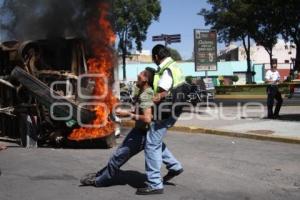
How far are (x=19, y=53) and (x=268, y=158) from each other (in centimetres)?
504

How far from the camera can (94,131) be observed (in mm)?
10266

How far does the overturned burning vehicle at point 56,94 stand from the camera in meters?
10.2

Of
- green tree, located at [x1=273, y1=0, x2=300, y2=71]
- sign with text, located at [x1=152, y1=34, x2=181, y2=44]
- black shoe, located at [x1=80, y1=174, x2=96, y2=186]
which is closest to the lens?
black shoe, located at [x1=80, y1=174, x2=96, y2=186]

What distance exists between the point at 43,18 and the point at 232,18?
35.6 metres

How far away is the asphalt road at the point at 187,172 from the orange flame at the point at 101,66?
0.36 m

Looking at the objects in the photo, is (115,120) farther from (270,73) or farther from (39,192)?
(270,73)

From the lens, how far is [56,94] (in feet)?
33.7

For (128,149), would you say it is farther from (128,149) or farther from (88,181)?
(88,181)

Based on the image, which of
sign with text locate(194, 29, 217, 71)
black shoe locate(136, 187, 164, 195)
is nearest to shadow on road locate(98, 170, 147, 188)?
black shoe locate(136, 187, 164, 195)

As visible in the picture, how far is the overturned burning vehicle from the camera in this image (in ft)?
33.6

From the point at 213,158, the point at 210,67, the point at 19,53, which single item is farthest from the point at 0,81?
the point at 210,67

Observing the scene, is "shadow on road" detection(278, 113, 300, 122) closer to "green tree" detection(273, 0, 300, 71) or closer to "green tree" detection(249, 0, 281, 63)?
→ "green tree" detection(273, 0, 300, 71)

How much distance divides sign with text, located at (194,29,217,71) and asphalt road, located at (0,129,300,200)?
9.97 metres

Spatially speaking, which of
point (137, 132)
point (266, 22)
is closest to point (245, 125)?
point (137, 132)
